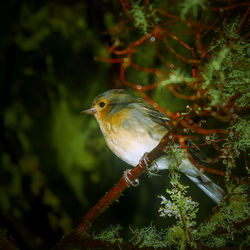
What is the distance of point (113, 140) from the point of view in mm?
2020

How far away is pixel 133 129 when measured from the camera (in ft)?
6.50

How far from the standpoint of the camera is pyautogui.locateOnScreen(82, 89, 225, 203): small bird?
195 cm

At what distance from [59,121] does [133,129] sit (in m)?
0.99

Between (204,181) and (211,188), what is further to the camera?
(204,181)

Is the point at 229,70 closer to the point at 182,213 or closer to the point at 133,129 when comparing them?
the point at 182,213

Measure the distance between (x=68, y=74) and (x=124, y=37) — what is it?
25.1 inches

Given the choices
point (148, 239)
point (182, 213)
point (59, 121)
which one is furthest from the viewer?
point (59, 121)

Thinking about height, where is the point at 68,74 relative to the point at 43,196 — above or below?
above

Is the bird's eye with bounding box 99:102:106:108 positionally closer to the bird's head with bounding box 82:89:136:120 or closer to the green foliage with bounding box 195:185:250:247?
the bird's head with bounding box 82:89:136:120

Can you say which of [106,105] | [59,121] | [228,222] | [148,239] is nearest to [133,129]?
[106,105]

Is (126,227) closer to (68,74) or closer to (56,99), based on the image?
(56,99)

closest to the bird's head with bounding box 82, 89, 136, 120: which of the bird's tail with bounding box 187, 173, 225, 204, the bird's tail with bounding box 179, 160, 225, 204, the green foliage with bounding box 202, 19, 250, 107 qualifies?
the bird's tail with bounding box 179, 160, 225, 204

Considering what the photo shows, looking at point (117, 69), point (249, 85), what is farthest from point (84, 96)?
point (249, 85)

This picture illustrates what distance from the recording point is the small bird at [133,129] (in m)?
1.95
